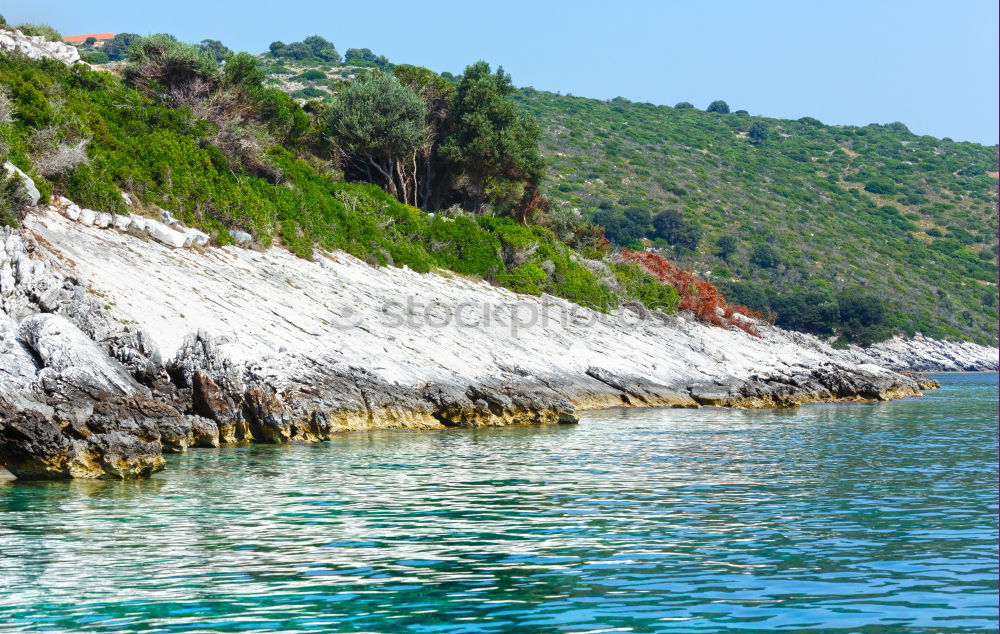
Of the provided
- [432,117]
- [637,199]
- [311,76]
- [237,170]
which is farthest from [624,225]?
[237,170]

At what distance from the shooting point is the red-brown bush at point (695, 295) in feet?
200

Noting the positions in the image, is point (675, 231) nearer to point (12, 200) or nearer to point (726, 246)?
point (726, 246)

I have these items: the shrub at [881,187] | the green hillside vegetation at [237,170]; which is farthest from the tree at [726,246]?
the green hillside vegetation at [237,170]

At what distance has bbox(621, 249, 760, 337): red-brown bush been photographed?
61.0 m

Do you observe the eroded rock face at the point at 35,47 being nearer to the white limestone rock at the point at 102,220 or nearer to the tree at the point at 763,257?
the white limestone rock at the point at 102,220

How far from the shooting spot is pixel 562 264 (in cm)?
5434

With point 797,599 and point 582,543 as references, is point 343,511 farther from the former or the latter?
point 797,599

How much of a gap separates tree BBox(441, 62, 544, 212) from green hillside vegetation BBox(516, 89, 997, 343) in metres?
9.02

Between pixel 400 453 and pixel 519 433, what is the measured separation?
681 cm

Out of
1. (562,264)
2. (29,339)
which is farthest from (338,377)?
(562,264)

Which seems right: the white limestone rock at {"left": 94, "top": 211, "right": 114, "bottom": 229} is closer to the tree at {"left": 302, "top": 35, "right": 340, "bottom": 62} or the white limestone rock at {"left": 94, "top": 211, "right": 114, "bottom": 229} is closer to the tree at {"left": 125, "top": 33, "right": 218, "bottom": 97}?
the tree at {"left": 125, "top": 33, "right": 218, "bottom": 97}

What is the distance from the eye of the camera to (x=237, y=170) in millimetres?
43156

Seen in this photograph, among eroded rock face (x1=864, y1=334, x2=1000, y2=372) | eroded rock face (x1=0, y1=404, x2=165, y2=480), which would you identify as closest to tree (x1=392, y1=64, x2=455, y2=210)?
eroded rock face (x1=0, y1=404, x2=165, y2=480)

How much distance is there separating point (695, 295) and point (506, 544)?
166 ft
